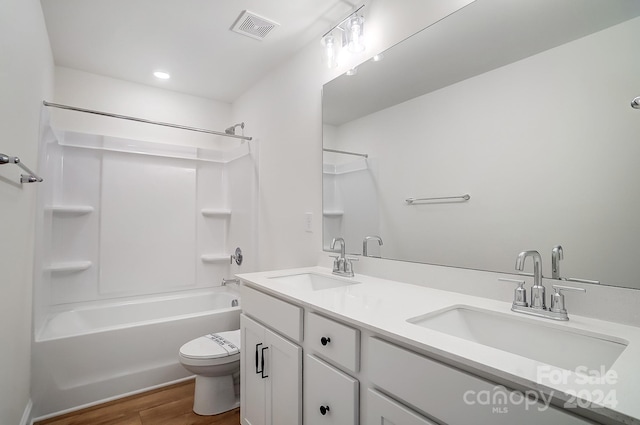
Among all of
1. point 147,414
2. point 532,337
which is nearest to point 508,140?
point 532,337

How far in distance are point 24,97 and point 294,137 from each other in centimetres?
152

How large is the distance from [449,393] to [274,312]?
2.74ft

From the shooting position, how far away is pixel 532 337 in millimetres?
910

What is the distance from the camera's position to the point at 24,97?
1556mm

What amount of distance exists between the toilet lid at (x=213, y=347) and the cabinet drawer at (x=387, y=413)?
126cm

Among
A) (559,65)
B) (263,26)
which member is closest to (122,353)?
(263,26)

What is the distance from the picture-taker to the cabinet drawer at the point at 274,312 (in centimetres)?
121

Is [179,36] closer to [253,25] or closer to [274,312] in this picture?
[253,25]

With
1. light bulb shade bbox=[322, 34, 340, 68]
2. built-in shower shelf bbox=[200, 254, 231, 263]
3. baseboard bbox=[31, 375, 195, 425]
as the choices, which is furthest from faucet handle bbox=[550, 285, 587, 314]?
built-in shower shelf bbox=[200, 254, 231, 263]

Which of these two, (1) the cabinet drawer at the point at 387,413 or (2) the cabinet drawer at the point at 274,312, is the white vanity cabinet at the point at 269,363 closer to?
(2) the cabinet drawer at the point at 274,312

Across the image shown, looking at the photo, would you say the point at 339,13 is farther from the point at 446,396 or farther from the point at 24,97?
the point at 446,396

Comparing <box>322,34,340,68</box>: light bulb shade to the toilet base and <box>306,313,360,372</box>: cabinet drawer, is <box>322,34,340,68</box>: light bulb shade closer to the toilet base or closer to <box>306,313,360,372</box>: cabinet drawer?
<box>306,313,360,372</box>: cabinet drawer

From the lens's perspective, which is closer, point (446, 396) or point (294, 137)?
point (446, 396)

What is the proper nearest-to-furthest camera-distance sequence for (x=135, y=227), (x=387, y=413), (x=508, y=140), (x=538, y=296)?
(x=387, y=413) → (x=538, y=296) → (x=508, y=140) → (x=135, y=227)
